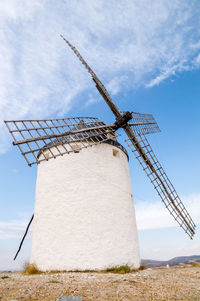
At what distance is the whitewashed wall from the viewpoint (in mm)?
8539

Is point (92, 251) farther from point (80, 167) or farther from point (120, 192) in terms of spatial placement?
point (80, 167)

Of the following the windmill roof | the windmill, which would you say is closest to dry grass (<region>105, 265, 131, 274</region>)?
the windmill

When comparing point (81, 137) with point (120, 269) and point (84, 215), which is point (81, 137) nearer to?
point (84, 215)

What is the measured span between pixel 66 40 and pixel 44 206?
1013cm

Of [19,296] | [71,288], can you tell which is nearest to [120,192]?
[71,288]

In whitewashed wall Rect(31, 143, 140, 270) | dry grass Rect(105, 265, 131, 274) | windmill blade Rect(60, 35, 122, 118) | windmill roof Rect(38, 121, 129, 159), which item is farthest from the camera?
windmill blade Rect(60, 35, 122, 118)

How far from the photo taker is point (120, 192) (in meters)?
10.2

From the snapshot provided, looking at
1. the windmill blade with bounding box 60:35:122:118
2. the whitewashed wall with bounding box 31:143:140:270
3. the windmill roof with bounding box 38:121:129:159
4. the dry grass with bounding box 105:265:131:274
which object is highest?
the windmill blade with bounding box 60:35:122:118

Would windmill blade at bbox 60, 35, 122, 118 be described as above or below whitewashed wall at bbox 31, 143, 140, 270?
above

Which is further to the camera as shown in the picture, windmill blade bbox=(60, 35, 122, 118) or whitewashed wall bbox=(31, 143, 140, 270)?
windmill blade bbox=(60, 35, 122, 118)

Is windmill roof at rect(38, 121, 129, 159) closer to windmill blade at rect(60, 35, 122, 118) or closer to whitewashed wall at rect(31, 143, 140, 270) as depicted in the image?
whitewashed wall at rect(31, 143, 140, 270)

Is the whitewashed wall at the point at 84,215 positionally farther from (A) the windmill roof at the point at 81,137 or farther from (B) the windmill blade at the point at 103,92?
(B) the windmill blade at the point at 103,92

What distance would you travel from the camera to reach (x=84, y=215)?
8.98m

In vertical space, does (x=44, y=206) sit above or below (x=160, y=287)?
above
